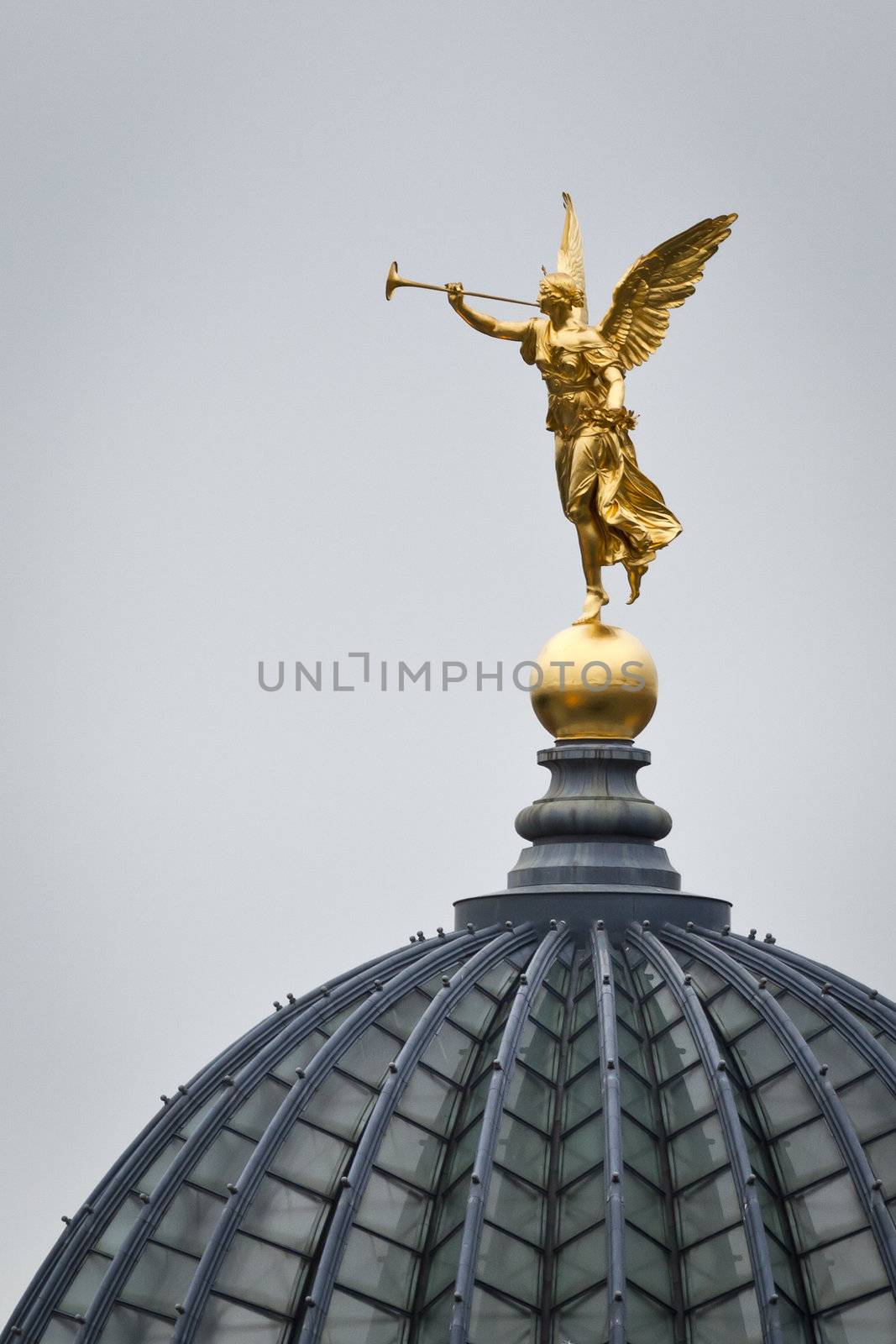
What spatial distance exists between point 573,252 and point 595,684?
282 inches

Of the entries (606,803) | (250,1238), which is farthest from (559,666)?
(250,1238)

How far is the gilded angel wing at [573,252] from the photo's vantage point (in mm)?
53656

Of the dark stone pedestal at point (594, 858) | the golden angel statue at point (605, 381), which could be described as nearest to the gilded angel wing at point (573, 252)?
the golden angel statue at point (605, 381)

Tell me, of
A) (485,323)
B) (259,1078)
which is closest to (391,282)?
(485,323)

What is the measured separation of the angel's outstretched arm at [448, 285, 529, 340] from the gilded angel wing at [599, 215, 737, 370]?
1335 millimetres

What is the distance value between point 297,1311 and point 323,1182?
6.91ft

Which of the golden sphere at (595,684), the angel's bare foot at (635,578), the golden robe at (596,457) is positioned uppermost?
the golden robe at (596,457)

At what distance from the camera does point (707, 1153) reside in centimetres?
4712

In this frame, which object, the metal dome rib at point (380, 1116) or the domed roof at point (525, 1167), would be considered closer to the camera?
the domed roof at point (525, 1167)

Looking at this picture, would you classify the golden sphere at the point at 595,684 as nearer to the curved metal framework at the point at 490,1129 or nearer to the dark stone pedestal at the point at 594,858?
the dark stone pedestal at the point at 594,858

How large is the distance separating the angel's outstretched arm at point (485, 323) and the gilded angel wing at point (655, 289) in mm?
1335

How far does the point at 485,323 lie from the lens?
5284 cm

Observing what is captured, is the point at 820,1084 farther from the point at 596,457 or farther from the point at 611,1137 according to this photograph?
the point at 596,457

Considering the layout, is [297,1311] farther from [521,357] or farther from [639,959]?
[521,357]
